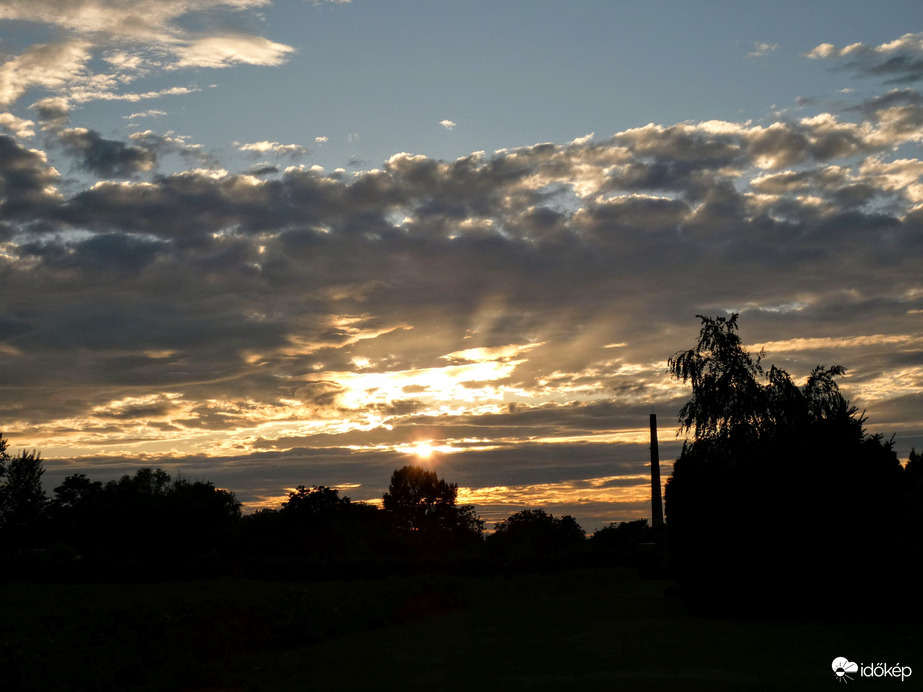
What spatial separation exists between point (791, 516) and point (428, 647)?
11.4 m

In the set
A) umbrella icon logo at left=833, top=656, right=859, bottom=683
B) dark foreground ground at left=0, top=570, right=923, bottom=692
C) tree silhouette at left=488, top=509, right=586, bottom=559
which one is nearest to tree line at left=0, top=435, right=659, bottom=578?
tree silhouette at left=488, top=509, right=586, bottom=559

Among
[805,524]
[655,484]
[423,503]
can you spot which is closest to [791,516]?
[805,524]

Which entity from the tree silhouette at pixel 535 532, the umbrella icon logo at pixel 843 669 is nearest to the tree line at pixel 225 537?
the tree silhouette at pixel 535 532

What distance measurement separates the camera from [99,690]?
57.8 ft

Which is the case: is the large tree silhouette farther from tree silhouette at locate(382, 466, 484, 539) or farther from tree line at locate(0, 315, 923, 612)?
tree silhouette at locate(382, 466, 484, 539)

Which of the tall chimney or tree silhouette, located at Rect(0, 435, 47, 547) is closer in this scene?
the tall chimney

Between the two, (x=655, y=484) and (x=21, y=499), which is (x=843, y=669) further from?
(x=21, y=499)

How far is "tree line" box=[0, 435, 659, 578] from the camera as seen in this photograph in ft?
177

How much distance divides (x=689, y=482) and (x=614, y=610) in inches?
239

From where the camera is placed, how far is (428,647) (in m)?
23.1

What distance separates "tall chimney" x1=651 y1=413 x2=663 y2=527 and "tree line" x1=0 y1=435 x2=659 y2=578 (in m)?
2.35

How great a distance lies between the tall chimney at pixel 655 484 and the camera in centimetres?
5784

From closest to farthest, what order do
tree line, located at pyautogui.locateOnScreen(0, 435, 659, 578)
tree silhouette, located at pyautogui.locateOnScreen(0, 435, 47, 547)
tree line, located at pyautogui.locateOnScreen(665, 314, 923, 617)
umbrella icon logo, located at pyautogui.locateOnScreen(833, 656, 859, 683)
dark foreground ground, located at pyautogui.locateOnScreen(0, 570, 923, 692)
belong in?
umbrella icon logo, located at pyautogui.locateOnScreen(833, 656, 859, 683), dark foreground ground, located at pyautogui.locateOnScreen(0, 570, 923, 692), tree line, located at pyautogui.locateOnScreen(665, 314, 923, 617), tree line, located at pyautogui.locateOnScreen(0, 435, 659, 578), tree silhouette, located at pyautogui.locateOnScreen(0, 435, 47, 547)

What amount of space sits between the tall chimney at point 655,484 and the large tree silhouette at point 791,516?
29.3 m
